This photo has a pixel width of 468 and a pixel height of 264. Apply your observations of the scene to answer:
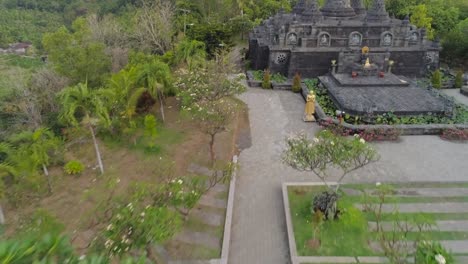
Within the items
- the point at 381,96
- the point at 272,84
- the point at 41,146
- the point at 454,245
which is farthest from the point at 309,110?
the point at 41,146

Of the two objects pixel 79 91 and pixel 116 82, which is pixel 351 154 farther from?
pixel 116 82

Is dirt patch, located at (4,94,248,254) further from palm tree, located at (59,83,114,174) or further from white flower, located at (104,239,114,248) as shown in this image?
white flower, located at (104,239,114,248)

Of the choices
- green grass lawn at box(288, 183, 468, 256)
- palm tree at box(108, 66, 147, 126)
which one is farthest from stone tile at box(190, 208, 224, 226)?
palm tree at box(108, 66, 147, 126)

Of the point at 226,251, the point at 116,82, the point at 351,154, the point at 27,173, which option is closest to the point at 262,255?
the point at 226,251

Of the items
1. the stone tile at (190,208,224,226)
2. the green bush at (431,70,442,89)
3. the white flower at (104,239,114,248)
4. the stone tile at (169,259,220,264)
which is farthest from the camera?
the green bush at (431,70,442,89)

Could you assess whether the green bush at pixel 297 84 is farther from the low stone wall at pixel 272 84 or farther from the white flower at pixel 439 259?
the white flower at pixel 439 259

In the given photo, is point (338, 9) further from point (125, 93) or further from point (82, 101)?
point (82, 101)
